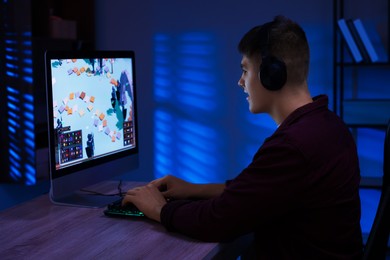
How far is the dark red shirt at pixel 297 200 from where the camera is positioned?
1308 millimetres

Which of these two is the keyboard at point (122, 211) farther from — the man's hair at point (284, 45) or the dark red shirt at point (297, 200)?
the man's hair at point (284, 45)

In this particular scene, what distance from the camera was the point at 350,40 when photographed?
10.7 ft

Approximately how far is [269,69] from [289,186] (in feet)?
1.01

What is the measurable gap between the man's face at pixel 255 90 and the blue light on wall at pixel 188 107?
87.3 inches

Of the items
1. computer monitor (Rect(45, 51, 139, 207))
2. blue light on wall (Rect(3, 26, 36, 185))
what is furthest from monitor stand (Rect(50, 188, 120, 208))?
blue light on wall (Rect(3, 26, 36, 185))

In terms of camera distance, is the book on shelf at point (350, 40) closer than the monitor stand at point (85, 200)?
No

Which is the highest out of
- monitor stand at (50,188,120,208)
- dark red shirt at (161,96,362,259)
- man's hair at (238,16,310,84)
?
man's hair at (238,16,310,84)

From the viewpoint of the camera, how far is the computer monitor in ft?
5.49

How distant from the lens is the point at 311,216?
1342 mm

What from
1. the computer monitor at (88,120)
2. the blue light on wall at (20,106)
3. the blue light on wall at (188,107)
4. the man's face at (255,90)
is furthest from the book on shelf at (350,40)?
the man's face at (255,90)

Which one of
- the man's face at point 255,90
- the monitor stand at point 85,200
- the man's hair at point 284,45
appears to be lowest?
the monitor stand at point 85,200

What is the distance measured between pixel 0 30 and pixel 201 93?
1.31 m

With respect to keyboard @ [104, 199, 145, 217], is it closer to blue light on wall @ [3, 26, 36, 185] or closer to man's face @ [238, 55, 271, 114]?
man's face @ [238, 55, 271, 114]

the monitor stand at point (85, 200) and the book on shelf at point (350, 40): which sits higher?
the book on shelf at point (350, 40)
